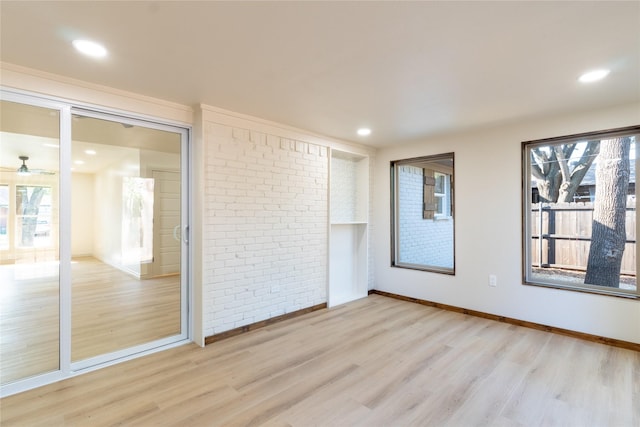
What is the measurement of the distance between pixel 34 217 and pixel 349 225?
369cm

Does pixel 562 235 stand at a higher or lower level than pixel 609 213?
lower

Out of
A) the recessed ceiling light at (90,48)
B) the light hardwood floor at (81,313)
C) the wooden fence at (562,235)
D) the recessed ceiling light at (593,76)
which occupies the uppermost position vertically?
the recessed ceiling light at (90,48)

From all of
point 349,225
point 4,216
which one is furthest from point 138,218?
point 349,225

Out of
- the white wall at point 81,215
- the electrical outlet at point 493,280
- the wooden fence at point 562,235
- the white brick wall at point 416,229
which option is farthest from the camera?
the white brick wall at point 416,229

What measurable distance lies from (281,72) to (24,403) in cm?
296

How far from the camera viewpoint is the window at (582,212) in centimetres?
307

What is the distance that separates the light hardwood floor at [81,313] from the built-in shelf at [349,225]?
2.29m

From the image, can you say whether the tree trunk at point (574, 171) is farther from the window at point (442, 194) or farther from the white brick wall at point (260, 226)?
the white brick wall at point (260, 226)

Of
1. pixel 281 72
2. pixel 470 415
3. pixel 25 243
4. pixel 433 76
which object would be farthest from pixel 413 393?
pixel 25 243

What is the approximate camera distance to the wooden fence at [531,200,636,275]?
3.33 m

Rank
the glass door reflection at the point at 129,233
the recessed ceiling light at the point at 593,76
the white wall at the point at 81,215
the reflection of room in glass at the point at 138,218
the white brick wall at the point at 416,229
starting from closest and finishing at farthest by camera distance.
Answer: the recessed ceiling light at the point at 593,76 < the white wall at the point at 81,215 < the glass door reflection at the point at 129,233 < the reflection of room in glass at the point at 138,218 < the white brick wall at the point at 416,229

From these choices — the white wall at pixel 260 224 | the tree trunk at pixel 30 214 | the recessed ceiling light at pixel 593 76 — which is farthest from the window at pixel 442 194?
the tree trunk at pixel 30 214

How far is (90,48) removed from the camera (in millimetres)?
1989

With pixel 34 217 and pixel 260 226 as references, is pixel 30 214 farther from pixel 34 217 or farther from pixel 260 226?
pixel 260 226
